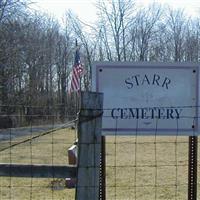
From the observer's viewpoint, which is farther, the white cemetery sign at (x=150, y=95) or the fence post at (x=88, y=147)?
the white cemetery sign at (x=150, y=95)

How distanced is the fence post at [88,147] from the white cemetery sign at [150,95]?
1.66m

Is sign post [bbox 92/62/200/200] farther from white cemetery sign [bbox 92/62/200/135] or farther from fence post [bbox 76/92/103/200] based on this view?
fence post [bbox 76/92/103/200]

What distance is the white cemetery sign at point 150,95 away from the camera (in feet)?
18.4

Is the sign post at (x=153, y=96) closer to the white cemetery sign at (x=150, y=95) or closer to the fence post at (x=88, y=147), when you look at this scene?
the white cemetery sign at (x=150, y=95)

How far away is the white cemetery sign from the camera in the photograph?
5.60 m

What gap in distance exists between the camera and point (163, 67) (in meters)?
5.66

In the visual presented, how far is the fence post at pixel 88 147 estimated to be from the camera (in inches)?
154

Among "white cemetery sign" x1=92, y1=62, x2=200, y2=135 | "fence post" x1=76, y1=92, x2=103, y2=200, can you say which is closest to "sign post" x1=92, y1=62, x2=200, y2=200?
"white cemetery sign" x1=92, y1=62, x2=200, y2=135

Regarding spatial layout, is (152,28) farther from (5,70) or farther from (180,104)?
(180,104)

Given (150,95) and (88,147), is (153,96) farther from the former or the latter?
(88,147)

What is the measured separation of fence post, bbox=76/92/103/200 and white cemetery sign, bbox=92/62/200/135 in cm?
166

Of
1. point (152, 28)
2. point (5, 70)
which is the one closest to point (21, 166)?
point (5, 70)

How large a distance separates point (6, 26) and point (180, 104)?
3380 centimetres

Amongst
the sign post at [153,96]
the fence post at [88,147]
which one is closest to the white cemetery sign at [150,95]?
the sign post at [153,96]
